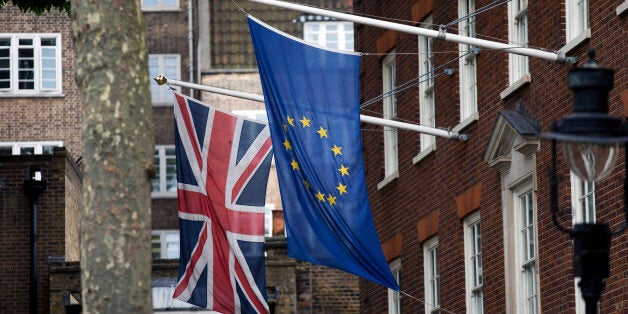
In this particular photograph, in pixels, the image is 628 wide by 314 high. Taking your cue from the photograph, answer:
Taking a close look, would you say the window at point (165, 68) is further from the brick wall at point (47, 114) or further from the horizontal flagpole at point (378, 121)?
the horizontal flagpole at point (378, 121)

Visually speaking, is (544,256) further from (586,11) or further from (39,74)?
(39,74)

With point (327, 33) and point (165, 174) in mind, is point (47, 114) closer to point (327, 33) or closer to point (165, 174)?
point (165, 174)

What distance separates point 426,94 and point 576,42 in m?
7.54

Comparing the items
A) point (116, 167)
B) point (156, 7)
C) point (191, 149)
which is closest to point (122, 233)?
point (116, 167)

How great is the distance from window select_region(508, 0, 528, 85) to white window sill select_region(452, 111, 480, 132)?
Answer: 1510mm

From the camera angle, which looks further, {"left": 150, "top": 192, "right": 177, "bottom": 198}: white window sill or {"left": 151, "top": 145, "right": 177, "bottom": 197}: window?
{"left": 151, "top": 145, "right": 177, "bottom": 197}: window

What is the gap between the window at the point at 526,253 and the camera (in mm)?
24812

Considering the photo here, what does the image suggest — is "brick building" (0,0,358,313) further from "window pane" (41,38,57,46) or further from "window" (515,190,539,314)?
"window" (515,190,539,314)

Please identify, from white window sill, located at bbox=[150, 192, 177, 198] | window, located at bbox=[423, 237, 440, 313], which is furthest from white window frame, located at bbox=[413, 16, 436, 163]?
white window sill, located at bbox=[150, 192, 177, 198]

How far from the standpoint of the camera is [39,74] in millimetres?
55188

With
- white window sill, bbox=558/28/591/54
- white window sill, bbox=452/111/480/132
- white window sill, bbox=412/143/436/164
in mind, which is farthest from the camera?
white window sill, bbox=412/143/436/164

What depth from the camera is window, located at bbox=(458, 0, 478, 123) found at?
27.4 meters

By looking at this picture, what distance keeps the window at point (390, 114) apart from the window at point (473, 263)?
4.42 meters

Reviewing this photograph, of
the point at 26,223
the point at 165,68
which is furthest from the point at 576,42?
the point at 165,68
